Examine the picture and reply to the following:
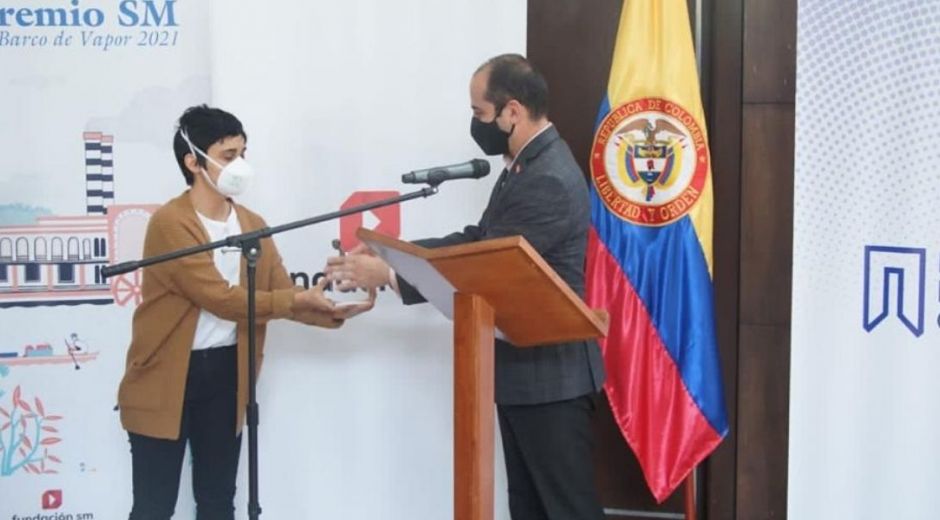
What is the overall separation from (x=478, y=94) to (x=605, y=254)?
25.9 inches

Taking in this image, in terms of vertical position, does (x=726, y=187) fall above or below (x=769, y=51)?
below

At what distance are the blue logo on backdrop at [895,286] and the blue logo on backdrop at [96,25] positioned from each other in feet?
7.22

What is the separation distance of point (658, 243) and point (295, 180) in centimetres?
113

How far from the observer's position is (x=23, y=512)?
10.2ft

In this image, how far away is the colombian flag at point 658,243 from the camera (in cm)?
274

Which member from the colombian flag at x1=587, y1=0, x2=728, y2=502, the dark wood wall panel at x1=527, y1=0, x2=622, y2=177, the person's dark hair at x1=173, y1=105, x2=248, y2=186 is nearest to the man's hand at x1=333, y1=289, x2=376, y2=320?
the person's dark hair at x1=173, y1=105, x2=248, y2=186

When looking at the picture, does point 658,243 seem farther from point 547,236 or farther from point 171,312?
point 171,312

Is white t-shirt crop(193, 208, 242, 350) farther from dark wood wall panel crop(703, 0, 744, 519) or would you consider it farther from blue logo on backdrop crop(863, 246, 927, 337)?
blue logo on backdrop crop(863, 246, 927, 337)

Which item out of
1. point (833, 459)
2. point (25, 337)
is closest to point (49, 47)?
point (25, 337)

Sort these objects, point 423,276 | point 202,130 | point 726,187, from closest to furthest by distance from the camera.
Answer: point 423,276 → point 202,130 → point 726,187

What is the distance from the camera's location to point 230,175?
8.45 ft

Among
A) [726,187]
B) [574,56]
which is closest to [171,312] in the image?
[574,56]

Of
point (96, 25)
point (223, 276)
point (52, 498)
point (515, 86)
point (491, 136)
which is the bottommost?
point (52, 498)

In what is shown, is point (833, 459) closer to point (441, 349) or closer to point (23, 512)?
point (441, 349)
